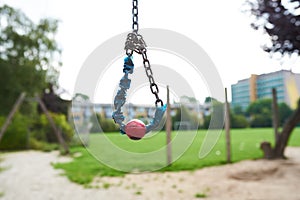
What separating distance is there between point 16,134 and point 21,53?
5.76ft

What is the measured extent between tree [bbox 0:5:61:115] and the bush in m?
0.71

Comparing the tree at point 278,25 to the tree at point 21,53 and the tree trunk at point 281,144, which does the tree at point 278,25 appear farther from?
the tree at point 21,53

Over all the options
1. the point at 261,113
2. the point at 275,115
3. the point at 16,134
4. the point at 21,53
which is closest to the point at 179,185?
the point at 275,115

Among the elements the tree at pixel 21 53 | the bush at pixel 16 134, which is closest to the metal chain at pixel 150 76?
the tree at pixel 21 53

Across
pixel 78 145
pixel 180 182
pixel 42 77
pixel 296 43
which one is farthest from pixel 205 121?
pixel 78 145

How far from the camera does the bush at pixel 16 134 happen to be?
5.89 meters

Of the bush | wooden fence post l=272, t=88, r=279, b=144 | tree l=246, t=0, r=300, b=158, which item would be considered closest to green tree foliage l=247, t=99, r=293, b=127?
wooden fence post l=272, t=88, r=279, b=144

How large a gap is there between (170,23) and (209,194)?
127cm

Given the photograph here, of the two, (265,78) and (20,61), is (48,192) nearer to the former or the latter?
(265,78)

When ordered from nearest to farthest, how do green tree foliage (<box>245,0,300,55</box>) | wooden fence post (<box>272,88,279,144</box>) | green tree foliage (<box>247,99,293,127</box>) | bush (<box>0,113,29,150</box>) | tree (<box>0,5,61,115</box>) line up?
green tree foliage (<box>245,0,300,55</box>), wooden fence post (<box>272,88,279,144</box>), green tree foliage (<box>247,99,293,127</box>), tree (<box>0,5,61,115</box>), bush (<box>0,113,29,150</box>)

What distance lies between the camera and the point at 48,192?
94.2 inches

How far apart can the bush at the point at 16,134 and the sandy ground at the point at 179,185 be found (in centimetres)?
296

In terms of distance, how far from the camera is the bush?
5889mm

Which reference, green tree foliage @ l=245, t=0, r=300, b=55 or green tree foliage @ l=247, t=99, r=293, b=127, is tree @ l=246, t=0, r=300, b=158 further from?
green tree foliage @ l=247, t=99, r=293, b=127
